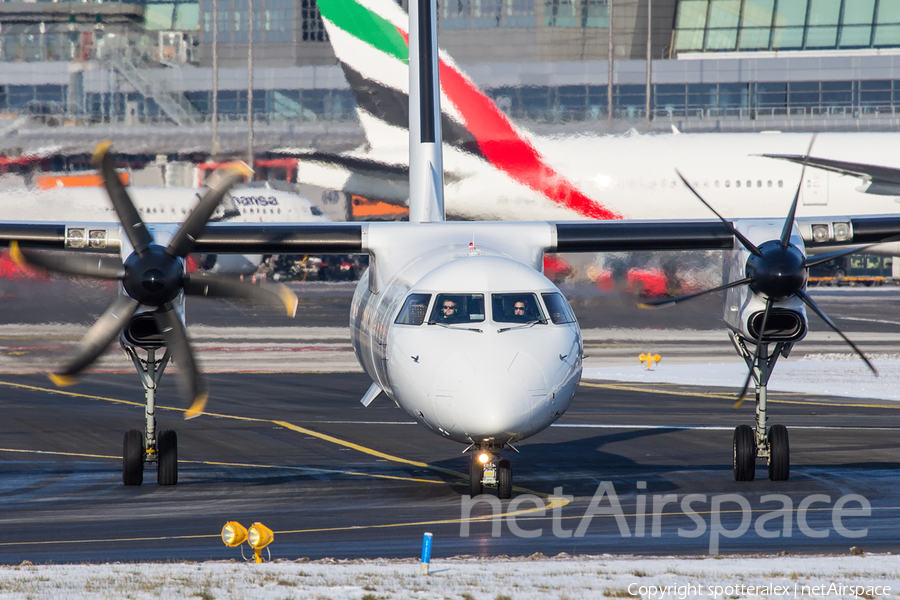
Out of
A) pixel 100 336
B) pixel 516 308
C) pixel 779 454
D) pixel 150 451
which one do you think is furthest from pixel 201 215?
pixel 779 454

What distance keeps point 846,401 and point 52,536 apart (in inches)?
738

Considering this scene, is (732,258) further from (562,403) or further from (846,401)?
(846,401)

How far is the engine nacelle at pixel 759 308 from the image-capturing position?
53.1 feet

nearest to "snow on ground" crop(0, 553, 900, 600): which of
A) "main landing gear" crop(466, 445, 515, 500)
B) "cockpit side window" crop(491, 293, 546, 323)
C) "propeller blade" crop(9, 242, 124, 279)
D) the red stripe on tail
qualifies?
"main landing gear" crop(466, 445, 515, 500)

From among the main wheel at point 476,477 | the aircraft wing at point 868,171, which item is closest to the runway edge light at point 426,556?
the main wheel at point 476,477

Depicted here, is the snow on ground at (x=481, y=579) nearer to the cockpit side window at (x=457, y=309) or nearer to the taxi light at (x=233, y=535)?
the taxi light at (x=233, y=535)

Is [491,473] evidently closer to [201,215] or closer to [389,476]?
[389,476]

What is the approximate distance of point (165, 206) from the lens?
180ft

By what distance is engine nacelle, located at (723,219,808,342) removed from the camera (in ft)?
53.1

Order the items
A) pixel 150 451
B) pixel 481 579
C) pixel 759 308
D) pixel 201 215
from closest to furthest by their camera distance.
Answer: pixel 481 579 < pixel 201 215 < pixel 759 308 < pixel 150 451

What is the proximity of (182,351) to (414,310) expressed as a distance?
3.70 m

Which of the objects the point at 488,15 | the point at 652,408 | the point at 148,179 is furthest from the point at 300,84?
the point at 652,408

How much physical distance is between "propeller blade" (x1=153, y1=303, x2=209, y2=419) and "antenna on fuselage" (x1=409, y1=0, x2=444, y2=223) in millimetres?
5822

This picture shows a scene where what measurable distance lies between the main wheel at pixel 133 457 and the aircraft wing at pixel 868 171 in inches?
1259
